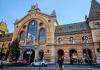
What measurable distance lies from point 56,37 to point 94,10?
591 inches

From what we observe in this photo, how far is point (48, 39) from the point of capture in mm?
44438

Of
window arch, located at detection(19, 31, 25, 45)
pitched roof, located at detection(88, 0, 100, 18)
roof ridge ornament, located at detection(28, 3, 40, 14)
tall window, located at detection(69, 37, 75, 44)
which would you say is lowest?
tall window, located at detection(69, 37, 75, 44)

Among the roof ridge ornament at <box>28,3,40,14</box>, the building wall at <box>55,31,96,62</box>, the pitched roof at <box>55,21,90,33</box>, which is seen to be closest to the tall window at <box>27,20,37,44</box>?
the roof ridge ornament at <box>28,3,40,14</box>

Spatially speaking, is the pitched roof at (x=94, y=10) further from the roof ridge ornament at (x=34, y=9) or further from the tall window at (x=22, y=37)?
the tall window at (x=22, y=37)

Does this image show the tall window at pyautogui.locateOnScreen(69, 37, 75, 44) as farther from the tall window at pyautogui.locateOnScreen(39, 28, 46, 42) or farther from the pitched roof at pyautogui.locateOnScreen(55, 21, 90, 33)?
the tall window at pyautogui.locateOnScreen(39, 28, 46, 42)

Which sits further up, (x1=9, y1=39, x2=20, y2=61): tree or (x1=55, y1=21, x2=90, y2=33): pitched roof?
(x1=55, y1=21, x2=90, y2=33): pitched roof

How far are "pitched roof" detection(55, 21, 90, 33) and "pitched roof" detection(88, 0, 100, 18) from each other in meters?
3.96

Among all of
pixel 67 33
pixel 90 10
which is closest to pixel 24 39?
pixel 67 33

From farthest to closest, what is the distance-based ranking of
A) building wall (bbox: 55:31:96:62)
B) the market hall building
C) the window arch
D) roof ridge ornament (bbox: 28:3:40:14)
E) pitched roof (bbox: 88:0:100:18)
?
1. roof ridge ornament (bbox: 28:3:40:14)
2. the window arch
3. pitched roof (bbox: 88:0:100:18)
4. building wall (bbox: 55:31:96:62)
5. the market hall building

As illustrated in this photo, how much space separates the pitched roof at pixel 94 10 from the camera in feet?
132

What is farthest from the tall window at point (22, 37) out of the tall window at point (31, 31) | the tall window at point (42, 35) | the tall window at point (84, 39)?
the tall window at point (84, 39)

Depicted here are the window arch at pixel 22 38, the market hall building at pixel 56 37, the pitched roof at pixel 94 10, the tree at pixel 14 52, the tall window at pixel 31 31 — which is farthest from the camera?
the window arch at pixel 22 38

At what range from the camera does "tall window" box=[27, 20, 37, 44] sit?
4734 centimetres

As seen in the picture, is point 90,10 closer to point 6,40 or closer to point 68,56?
point 68,56
